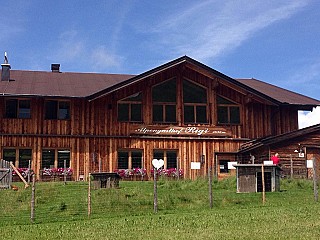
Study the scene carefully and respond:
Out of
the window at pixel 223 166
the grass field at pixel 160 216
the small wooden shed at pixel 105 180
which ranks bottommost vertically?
the grass field at pixel 160 216

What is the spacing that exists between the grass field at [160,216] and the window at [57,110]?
9.92m

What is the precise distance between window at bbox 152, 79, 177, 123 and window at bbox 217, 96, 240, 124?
2.85 meters

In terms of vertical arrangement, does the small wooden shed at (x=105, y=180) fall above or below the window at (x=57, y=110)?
below

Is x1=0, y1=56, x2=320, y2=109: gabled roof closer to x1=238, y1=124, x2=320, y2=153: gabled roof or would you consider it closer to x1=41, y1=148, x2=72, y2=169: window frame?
x1=238, y1=124, x2=320, y2=153: gabled roof

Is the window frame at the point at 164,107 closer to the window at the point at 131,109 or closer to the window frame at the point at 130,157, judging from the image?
the window at the point at 131,109

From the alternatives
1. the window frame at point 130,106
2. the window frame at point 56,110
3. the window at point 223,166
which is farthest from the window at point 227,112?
the window frame at point 56,110

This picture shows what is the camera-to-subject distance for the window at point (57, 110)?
92.5 ft

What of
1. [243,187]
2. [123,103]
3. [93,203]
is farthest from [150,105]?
[93,203]

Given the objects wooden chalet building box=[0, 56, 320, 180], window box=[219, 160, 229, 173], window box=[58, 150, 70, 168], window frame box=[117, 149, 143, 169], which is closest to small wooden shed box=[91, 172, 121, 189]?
wooden chalet building box=[0, 56, 320, 180]

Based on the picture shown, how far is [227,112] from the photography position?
30.3 m

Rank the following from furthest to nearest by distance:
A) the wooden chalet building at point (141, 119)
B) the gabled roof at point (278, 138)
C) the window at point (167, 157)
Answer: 1. the window at point (167, 157)
2. the wooden chalet building at point (141, 119)
3. the gabled roof at point (278, 138)

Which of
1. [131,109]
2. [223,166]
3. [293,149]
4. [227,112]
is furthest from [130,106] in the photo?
[293,149]

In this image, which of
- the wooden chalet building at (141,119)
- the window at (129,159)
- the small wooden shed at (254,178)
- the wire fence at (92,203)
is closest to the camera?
the wire fence at (92,203)

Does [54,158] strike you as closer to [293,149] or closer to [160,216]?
[293,149]
